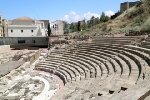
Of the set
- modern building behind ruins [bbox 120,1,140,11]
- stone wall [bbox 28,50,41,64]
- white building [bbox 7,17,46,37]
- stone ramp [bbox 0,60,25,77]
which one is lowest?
stone ramp [bbox 0,60,25,77]

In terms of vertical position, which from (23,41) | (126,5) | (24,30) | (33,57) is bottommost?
(33,57)

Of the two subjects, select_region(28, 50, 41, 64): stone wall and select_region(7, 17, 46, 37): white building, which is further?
select_region(7, 17, 46, 37): white building

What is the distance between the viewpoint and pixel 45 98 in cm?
1196

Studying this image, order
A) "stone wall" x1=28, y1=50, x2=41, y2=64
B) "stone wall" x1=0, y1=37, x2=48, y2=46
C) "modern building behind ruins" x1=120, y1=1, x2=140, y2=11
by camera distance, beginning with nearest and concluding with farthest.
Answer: "stone wall" x1=28, y1=50, x2=41, y2=64 → "stone wall" x1=0, y1=37, x2=48, y2=46 → "modern building behind ruins" x1=120, y1=1, x2=140, y2=11

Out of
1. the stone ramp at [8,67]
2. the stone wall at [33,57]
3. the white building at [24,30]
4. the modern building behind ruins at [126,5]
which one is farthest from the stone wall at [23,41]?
the modern building behind ruins at [126,5]

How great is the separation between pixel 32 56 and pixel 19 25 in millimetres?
22834

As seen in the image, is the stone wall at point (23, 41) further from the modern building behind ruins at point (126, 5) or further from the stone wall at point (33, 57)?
the modern building behind ruins at point (126, 5)

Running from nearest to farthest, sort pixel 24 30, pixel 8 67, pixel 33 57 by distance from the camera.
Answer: pixel 8 67
pixel 33 57
pixel 24 30

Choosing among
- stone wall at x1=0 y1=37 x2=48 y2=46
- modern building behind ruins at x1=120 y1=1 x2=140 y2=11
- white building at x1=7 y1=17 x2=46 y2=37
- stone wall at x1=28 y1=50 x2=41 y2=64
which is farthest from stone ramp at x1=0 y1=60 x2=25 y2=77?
modern building behind ruins at x1=120 y1=1 x2=140 y2=11

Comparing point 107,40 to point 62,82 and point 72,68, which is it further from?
point 62,82

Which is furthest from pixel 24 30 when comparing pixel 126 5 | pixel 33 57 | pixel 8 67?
pixel 126 5

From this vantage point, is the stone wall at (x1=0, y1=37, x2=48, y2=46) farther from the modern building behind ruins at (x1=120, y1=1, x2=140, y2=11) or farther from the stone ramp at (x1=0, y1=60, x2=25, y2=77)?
the modern building behind ruins at (x1=120, y1=1, x2=140, y2=11)

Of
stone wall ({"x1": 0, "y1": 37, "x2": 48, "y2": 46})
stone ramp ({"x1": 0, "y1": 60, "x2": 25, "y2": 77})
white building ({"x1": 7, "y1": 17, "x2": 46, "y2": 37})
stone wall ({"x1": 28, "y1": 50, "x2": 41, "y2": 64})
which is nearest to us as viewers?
stone ramp ({"x1": 0, "y1": 60, "x2": 25, "y2": 77})

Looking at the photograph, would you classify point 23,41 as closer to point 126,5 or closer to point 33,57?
point 33,57
